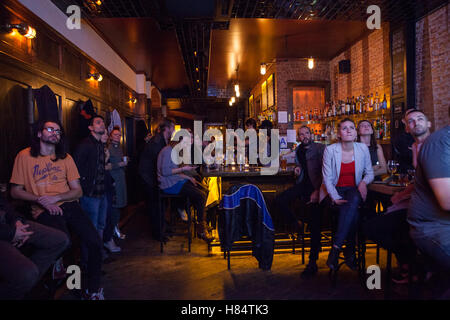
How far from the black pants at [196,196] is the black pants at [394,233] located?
2.41m

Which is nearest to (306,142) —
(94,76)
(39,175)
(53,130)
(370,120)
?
(370,120)

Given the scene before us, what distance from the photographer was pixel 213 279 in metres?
3.21

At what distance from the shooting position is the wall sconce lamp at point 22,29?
2.86 m

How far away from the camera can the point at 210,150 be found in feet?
18.3

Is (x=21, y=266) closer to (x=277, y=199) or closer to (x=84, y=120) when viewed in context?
(x=84, y=120)

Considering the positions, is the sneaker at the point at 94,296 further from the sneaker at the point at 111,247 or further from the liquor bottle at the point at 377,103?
the liquor bottle at the point at 377,103

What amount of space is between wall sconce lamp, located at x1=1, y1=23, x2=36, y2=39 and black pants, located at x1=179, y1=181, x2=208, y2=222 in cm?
257

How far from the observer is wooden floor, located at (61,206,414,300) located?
283 centimetres

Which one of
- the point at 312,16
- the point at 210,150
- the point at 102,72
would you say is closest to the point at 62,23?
the point at 102,72

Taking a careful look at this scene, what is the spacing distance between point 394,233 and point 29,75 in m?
3.96

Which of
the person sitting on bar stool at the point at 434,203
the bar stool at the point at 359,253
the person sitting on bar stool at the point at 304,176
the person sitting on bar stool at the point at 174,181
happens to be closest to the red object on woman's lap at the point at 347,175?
the bar stool at the point at 359,253
